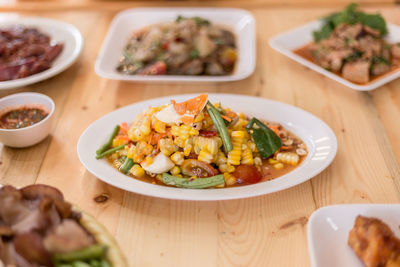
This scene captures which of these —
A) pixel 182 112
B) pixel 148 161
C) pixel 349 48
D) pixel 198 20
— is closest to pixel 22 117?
pixel 148 161

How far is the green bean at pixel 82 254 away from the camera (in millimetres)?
1421

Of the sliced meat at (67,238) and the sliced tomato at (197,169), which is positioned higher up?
the sliced meat at (67,238)

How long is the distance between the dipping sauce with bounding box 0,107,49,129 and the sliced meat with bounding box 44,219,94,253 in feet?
3.51

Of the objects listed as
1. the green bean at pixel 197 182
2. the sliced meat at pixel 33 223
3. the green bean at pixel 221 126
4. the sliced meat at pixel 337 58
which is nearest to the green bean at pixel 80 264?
the sliced meat at pixel 33 223

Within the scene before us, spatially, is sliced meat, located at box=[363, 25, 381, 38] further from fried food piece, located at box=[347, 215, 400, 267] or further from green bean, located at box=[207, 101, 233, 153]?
fried food piece, located at box=[347, 215, 400, 267]

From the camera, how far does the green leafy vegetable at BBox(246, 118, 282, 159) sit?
216 cm

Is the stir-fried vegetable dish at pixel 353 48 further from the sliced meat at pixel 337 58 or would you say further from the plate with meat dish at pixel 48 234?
the plate with meat dish at pixel 48 234

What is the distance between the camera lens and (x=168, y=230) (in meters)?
1.90

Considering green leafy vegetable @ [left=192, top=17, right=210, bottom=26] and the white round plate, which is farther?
green leafy vegetable @ [left=192, top=17, right=210, bottom=26]

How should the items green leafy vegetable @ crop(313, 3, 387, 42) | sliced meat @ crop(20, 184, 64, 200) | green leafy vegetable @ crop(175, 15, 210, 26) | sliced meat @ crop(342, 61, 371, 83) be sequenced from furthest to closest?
green leafy vegetable @ crop(175, 15, 210, 26) → green leafy vegetable @ crop(313, 3, 387, 42) → sliced meat @ crop(342, 61, 371, 83) → sliced meat @ crop(20, 184, 64, 200)

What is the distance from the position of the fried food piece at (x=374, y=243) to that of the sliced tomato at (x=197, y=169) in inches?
27.8

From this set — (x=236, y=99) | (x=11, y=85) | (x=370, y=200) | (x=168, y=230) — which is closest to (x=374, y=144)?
(x=370, y=200)

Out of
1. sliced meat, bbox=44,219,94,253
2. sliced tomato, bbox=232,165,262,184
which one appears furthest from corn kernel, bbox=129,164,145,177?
sliced meat, bbox=44,219,94,253

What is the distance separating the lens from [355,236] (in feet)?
5.32
